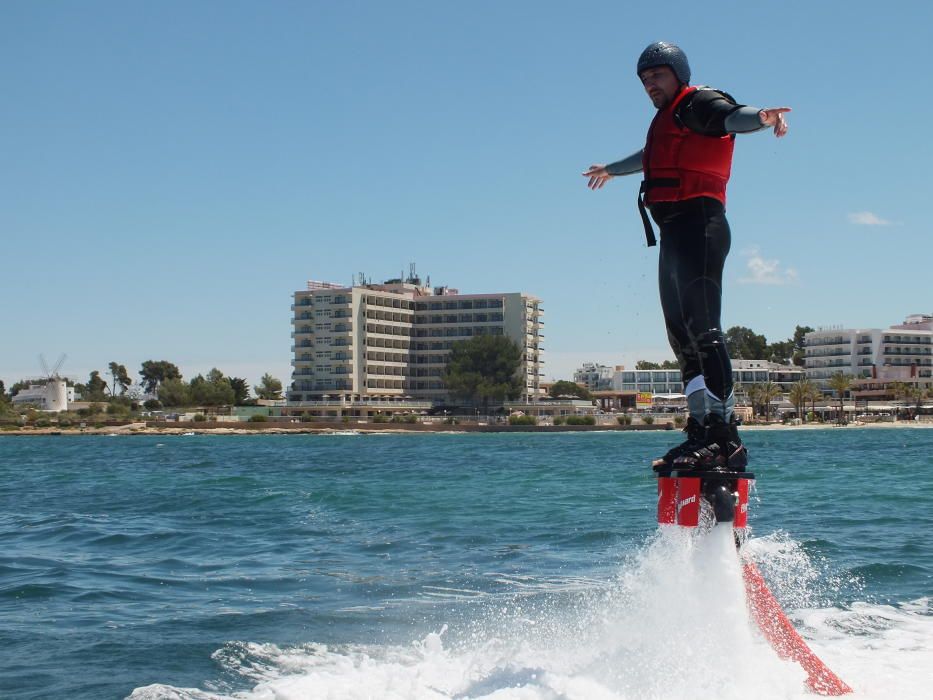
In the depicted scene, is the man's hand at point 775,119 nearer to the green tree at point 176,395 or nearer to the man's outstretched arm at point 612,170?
the man's outstretched arm at point 612,170

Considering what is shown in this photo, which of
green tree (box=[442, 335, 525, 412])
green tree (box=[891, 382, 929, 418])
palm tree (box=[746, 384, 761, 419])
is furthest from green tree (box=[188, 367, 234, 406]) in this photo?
green tree (box=[891, 382, 929, 418])

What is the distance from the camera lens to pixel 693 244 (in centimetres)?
685

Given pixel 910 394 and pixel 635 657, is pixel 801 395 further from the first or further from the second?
pixel 635 657

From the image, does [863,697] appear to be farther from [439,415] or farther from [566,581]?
[439,415]

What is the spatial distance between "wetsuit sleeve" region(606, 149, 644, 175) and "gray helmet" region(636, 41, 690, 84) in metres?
1.10

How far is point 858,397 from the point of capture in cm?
19625

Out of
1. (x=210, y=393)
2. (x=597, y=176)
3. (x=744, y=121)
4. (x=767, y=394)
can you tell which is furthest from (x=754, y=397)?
A: (x=744, y=121)

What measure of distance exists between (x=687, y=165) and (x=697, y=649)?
305 cm

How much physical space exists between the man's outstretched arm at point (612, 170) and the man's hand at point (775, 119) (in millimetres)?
1918

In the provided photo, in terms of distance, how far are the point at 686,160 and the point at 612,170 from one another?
144 centimetres

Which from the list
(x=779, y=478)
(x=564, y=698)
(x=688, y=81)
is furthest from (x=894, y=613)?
(x=779, y=478)

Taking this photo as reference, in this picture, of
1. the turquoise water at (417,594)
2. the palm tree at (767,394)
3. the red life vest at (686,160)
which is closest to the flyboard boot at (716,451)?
the turquoise water at (417,594)

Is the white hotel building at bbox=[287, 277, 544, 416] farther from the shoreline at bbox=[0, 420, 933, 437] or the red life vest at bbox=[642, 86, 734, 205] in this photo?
the red life vest at bbox=[642, 86, 734, 205]

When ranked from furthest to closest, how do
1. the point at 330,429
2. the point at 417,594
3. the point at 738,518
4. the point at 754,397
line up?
the point at 754,397 < the point at 330,429 < the point at 417,594 < the point at 738,518
